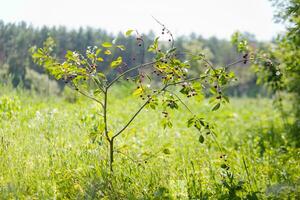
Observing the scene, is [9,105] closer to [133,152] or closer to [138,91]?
[133,152]

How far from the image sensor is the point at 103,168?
2965 millimetres

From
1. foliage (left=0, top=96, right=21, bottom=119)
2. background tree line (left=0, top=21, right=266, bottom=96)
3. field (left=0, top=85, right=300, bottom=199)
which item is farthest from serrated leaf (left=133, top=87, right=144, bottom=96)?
foliage (left=0, top=96, right=21, bottom=119)

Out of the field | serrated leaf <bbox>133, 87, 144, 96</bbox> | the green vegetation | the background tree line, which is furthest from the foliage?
serrated leaf <bbox>133, 87, 144, 96</bbox>

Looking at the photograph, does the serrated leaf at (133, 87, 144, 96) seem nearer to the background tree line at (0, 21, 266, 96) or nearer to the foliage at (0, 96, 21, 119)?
the background tree line at (0, 21, 266, 96)

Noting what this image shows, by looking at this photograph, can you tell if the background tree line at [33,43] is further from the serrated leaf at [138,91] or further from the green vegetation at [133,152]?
the serrated leaf at [138,91]

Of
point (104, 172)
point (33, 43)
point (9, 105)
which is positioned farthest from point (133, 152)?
point (33, 43)

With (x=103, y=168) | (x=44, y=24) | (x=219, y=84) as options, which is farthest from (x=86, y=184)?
(x=44, y=24)

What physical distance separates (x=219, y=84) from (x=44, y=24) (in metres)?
3.29

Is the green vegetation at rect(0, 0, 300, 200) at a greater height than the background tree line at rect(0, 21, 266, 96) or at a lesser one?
lesser

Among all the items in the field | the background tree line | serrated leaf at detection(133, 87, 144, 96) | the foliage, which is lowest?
the field

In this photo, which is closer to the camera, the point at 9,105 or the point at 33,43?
the point at 9,105

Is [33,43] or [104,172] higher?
[33,43]

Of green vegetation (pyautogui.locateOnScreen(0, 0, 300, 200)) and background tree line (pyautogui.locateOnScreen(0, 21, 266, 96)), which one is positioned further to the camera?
background tree line (pyautogui.locateOnScreen(0, 21, 266, 96))

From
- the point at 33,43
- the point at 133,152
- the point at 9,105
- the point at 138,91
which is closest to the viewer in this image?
the point at 138,91
